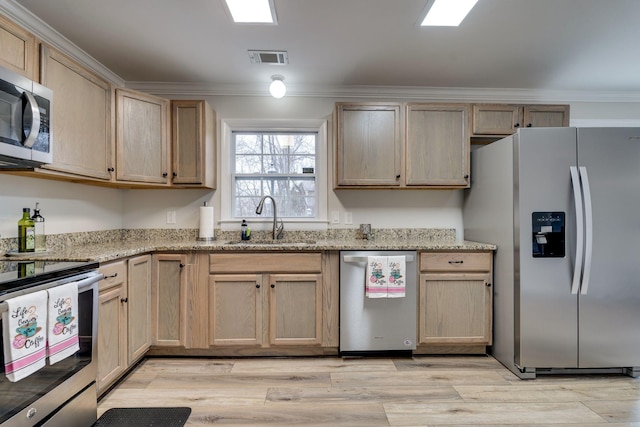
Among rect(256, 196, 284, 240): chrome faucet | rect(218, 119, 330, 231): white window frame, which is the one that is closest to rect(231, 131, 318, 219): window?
rect(218, 119, 330, 231): white window frame

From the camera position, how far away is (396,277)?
96.3 inches

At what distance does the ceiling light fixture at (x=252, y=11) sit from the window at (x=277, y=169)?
1.22 m

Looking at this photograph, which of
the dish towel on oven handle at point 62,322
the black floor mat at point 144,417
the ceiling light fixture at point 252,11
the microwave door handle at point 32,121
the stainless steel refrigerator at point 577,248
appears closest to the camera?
the dish towel on oven handle at point 62,322

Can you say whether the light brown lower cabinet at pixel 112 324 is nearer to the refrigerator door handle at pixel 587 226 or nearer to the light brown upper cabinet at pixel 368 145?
the light brown upper cabinet at pixel 368 145

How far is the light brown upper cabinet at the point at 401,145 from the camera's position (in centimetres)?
282

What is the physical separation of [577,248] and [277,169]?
2.52 meters

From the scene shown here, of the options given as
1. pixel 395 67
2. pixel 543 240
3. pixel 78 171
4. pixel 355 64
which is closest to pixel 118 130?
pixel 78 171

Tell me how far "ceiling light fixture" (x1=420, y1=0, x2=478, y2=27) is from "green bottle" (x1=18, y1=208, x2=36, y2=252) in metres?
2.79

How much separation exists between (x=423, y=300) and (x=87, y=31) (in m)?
3.16

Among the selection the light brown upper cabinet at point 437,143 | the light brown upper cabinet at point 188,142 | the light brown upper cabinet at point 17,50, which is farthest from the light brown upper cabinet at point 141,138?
the light brown upper cabinet at point 437,143

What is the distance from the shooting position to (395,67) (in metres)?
2.66

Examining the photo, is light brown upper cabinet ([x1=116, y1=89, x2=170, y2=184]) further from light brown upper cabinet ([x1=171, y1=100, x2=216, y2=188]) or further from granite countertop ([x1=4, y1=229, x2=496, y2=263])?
granite countertop ([x1=4, y1=229, x2=496, y2=263])

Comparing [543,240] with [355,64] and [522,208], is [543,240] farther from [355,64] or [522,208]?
[355,64]

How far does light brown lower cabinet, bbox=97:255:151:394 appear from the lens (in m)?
1.91
